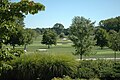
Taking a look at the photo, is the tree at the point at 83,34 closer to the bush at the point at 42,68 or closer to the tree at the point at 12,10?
the bush at the point at 42,68

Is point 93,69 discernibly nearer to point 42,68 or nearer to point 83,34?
point 42,68

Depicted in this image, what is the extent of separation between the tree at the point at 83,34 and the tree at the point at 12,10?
21.1 metres

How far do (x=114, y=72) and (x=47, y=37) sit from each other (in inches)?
1919

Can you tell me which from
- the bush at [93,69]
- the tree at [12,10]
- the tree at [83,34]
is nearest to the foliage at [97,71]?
the bush at [93,69]

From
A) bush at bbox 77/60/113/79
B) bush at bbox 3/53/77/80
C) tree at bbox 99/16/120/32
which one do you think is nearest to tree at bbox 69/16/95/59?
bush at bbox 77/60/113/79

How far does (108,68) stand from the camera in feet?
58.3

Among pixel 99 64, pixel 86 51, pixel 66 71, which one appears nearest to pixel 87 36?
pixel 86 51

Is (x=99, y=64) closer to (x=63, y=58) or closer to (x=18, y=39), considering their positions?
(x=63, y=58)

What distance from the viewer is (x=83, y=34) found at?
2723 centimetres

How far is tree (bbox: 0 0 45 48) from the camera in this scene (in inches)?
242

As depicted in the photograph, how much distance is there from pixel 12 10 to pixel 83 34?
21.4 meters

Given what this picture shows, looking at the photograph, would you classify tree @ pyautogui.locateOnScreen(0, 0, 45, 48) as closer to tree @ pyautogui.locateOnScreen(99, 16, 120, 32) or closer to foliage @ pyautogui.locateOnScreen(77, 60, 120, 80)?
foliage @ pyautogui.locateOnScreen(77, 60, 120, 80)

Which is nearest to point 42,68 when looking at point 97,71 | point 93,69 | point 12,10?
point 93,69

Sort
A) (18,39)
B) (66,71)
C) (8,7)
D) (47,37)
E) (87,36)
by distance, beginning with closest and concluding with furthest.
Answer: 1. (8,7)
2. (66,71)
3. (87,36)
4. (18,39)
5. (47,37)
